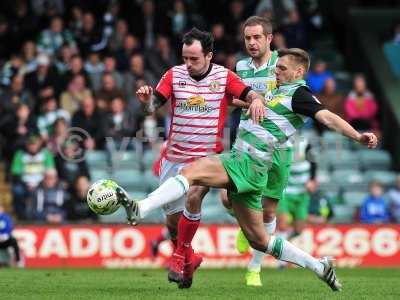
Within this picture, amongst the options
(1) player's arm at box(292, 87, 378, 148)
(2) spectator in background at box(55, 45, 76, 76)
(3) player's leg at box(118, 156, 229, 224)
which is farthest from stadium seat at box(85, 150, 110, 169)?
(1) player's arm at box(292, 87, 378, 148)

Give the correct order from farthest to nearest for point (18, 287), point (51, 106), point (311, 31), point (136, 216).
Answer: point (311, 31) → point (51, 106) → point (18, 287) → point (136, 216)

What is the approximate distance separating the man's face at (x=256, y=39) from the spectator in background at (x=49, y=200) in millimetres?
8985

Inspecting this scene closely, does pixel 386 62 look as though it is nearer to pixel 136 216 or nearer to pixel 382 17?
pixel 382 17

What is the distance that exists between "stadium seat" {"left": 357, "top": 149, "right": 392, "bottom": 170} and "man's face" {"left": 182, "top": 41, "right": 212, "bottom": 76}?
11830 mm

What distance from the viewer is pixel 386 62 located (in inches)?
966

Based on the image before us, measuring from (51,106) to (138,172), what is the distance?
2.03 meters

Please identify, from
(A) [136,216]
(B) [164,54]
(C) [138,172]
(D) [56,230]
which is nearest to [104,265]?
(D) [56,230]

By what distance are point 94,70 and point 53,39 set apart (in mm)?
1096

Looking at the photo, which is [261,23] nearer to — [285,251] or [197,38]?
[197,38]

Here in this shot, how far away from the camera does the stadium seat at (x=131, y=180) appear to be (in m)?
21.6

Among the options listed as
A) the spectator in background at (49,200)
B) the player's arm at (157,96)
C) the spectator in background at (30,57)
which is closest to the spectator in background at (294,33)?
the spectator in background at (30,57)

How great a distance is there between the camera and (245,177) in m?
10.8

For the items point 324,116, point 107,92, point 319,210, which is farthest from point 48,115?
point 324,116

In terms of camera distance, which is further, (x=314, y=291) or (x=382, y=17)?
(x=382, y=17)
